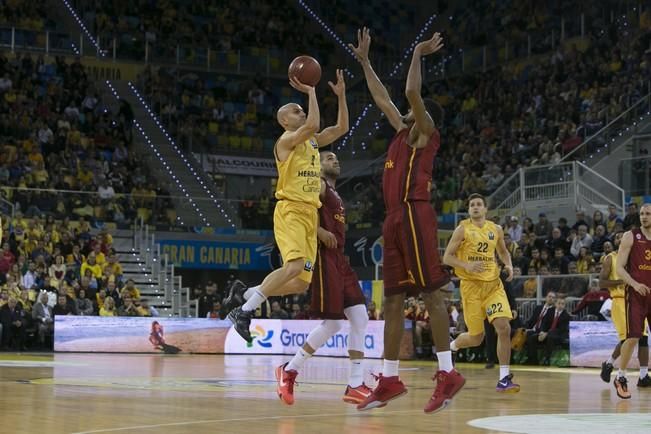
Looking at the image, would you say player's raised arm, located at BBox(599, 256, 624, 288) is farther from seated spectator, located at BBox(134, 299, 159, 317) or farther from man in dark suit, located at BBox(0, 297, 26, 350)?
man in dark suit, located at BBox(0, 297, 26, 350)

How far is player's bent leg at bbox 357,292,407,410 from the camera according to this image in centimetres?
866

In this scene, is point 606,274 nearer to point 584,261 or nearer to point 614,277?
point 614,277

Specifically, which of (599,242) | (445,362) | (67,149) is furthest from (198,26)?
(445,362)

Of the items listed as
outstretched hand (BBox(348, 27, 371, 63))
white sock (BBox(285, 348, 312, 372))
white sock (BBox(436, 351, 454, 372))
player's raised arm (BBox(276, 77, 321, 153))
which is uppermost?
outstretched hand (BBox(348, 27, 371, 63))

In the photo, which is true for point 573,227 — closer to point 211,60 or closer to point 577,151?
point 577,151

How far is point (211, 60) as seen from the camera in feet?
122

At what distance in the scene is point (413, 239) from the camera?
8.51m

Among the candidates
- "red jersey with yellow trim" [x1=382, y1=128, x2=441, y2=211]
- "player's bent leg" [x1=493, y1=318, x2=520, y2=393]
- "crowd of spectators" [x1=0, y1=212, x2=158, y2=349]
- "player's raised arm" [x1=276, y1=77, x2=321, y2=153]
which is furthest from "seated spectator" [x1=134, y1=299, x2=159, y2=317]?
"red jersey with yellow trim" [x1=382, y1=128, x2=441, y2=211]

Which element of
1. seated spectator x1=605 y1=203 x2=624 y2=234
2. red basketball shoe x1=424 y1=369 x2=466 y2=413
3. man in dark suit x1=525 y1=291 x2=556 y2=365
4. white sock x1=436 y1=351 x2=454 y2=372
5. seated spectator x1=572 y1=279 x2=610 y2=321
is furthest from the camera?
seated spectator x1=605 y1=203 x2=624 y2=234

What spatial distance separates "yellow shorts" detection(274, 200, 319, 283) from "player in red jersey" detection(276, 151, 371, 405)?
0.33m

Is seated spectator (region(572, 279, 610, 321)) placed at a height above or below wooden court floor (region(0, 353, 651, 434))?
above

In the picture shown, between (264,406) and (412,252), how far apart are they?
76.3 inches

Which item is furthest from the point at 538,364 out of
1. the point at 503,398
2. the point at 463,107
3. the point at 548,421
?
the point at 463,107

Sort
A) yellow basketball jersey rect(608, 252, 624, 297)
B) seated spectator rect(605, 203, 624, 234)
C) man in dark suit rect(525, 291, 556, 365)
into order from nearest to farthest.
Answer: yellow basketball jersey rect(608, 252, 624, 297) < man in dark suit rect(525, 291, 556, 365) < seated spectator rect(605, 203, 624, 234)
